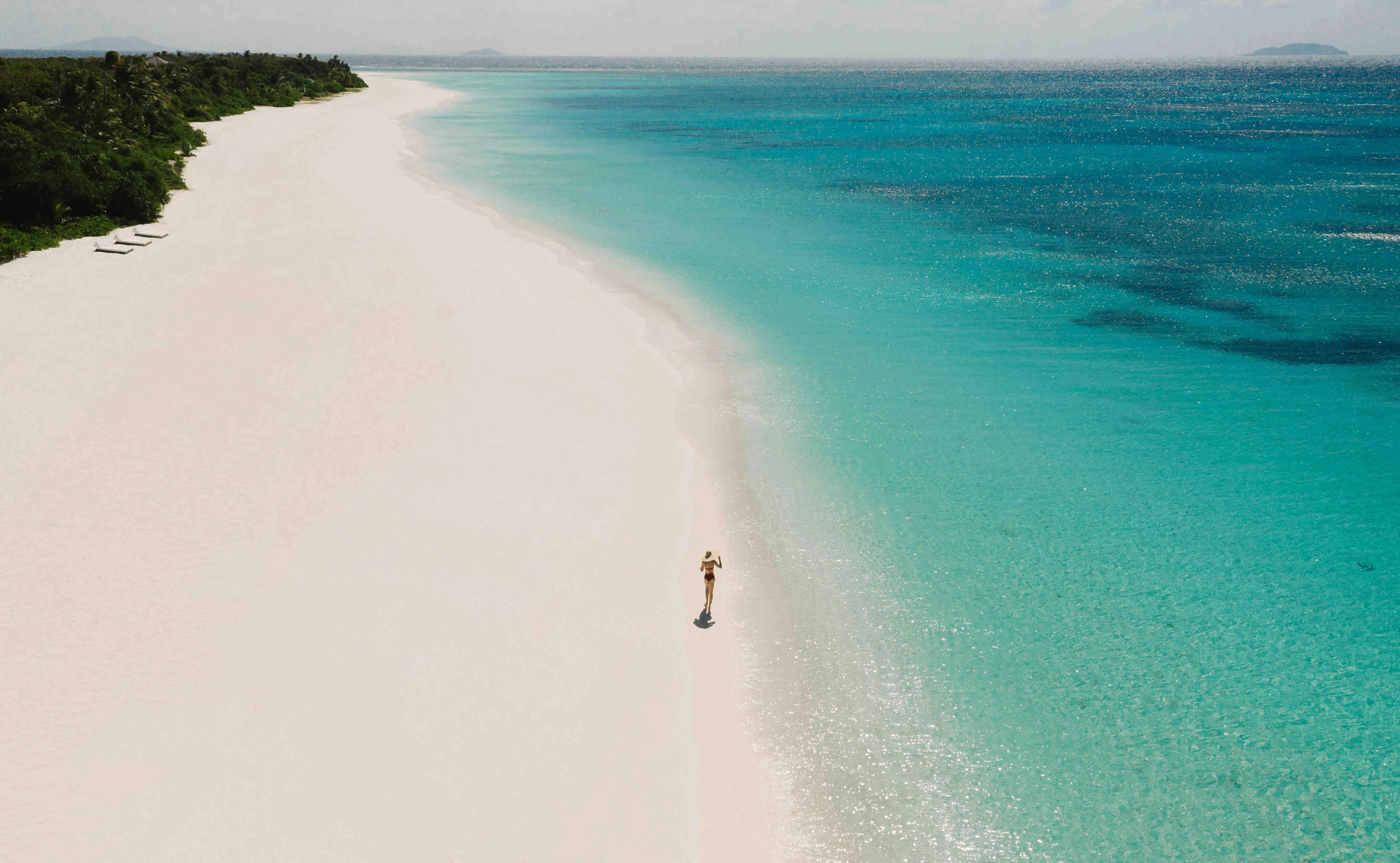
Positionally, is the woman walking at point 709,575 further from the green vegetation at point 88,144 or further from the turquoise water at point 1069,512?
the green vegetation at point 88,144

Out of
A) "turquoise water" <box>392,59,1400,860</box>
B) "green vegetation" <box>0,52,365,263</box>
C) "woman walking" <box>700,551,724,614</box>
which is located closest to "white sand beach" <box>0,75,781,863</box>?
"woman walking" <box>700,551,724,614</box>

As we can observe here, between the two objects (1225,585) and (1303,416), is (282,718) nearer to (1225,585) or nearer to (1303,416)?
(1225,585)

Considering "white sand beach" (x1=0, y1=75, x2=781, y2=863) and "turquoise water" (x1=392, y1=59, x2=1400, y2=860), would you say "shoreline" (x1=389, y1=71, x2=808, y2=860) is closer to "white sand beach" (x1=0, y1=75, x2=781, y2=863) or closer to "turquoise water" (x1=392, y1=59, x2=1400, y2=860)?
"white sand beach" (x1=0, y1=75, x2=781, y2=863)

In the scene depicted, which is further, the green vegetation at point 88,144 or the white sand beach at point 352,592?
the green vegetation at point 88,144

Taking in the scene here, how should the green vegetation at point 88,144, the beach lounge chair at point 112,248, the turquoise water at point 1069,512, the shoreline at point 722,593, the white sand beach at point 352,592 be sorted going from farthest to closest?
the green vegetation at point 88,144 → the beach lounge chair at point 112,248 → the turquoise water at point 1069,512 → the shoreline at point 722,593 → the white sand beach at point 352,592

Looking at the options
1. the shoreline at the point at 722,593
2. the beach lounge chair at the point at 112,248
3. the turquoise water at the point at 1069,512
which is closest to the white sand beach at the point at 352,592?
the shoreline at the point at 722,593

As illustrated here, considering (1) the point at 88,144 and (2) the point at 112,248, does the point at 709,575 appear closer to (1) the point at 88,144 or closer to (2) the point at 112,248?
(2) the point at 112,248

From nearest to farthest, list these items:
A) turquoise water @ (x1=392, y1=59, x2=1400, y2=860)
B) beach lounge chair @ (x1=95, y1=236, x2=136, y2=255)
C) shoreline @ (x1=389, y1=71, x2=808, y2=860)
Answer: shoreline @ (x1=389, y1=71, x2=808, y2=860) < turquoise water @ (x1=392, y1=59, x2=1400, y2=860) < beach lounge chair @ (x1=95, y1=236, x2=136, y2=255)

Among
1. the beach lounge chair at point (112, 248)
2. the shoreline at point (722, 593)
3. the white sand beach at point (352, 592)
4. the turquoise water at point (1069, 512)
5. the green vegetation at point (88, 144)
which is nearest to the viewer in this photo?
the white sand beach at point (352, 592)
